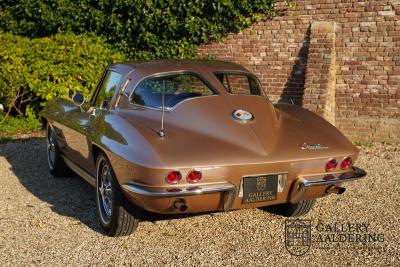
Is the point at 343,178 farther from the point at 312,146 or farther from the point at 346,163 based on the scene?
the point at 312,146

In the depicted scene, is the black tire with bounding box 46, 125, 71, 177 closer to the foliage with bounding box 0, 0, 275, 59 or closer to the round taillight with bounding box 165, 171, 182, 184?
the round taillight with bounding box 165, 171, 182, 184

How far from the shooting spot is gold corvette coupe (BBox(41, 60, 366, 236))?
3932 millimetres

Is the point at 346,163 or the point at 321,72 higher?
the point at 346,163

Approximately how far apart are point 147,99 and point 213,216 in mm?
1290

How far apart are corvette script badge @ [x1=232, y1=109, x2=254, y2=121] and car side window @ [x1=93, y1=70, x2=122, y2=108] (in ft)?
4.36

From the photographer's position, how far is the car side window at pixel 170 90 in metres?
4.77

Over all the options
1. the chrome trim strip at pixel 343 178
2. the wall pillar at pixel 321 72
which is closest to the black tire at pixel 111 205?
the chrome trim strip at pixel 343 178

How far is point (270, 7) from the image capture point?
367 inches

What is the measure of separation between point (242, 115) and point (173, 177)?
95cm

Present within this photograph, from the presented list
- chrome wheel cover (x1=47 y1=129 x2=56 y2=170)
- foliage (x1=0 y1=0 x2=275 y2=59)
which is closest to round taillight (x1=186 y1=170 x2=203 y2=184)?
chrome wheel cover (x1=47 y1=129 x2=56 y2=170)

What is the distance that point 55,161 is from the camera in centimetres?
664

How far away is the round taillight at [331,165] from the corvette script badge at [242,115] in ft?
2.40

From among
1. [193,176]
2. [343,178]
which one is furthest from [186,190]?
[343,178]

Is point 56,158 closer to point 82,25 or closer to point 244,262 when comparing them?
point 244,262
